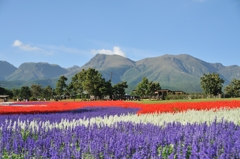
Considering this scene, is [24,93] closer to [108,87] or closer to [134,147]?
[108,87]

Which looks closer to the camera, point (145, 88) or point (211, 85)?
point (211, 85)

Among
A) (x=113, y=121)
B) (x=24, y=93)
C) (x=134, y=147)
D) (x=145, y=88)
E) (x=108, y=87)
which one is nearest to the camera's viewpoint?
(x=134, y=147)

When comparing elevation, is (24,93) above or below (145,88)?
below

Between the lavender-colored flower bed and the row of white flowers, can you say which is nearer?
the lavender-colored flower bed

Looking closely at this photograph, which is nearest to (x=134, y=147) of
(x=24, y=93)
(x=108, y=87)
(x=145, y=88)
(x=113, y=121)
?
(x=113, y=121)

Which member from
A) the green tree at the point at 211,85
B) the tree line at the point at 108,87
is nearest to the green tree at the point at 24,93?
the tree line at the point at 108,87

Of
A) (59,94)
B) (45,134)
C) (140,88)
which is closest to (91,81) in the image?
(140,88)

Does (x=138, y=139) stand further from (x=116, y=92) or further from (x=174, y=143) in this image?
(x=116, y=92)

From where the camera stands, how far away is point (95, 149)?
5.21 metres

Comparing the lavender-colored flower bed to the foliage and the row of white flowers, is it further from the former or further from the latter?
the foliage

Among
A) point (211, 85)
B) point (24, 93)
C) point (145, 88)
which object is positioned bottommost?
point (24, 93)

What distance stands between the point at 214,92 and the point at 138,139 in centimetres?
8285

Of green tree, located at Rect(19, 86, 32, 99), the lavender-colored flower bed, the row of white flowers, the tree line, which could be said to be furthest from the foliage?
the lavender-colored flower bed

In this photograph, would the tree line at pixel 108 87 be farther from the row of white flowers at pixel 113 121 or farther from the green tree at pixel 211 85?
the row of white flowers at pixel 113 121
